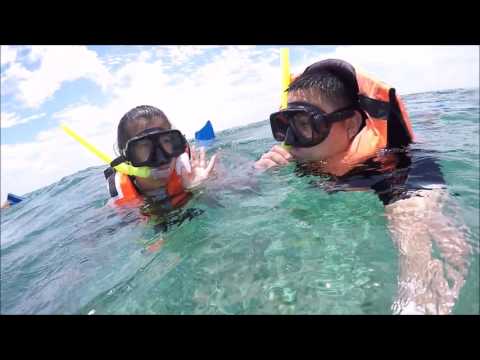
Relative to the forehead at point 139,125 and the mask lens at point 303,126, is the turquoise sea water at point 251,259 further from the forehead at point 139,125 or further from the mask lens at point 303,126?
the forehead at point 139,125

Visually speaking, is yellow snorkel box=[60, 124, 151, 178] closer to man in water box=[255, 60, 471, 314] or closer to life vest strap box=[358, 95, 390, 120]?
man in water box=[255, 60, 471, 314]

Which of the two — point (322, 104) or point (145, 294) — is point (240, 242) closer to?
point (145, 294)

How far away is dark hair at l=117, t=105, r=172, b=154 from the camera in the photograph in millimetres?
3783

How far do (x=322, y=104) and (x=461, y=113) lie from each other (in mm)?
3981

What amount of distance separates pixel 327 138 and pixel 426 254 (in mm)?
1599

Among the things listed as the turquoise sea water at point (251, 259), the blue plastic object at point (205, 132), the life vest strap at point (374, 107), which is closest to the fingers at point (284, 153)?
the turquoise sea water at point (251, 259)

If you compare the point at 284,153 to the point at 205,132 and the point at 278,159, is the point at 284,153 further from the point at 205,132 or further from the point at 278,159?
the point at 205,132

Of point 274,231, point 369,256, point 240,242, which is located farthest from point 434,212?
point 240,242

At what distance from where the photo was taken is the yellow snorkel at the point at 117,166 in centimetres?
376

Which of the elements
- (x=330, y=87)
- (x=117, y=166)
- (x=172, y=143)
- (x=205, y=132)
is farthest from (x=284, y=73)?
(x=205, y=132)

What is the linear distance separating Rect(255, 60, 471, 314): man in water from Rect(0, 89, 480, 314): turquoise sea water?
16 centimetres

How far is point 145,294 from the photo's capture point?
2.11 meters

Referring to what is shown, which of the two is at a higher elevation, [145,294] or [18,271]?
[145,294]

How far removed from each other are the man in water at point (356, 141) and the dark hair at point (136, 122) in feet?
4.73
